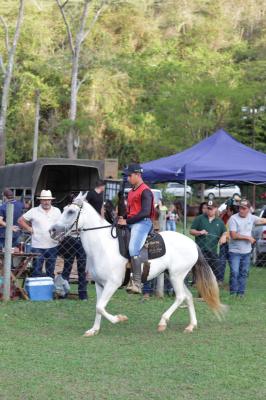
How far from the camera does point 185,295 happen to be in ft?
36.3

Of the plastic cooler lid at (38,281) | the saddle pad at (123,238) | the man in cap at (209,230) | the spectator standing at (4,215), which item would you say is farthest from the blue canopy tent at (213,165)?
the saddle pad at (123,238)

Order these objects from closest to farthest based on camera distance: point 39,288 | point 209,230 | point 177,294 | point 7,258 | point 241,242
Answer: point 177,294
point 7,258
point 39,288
point 241,242
point 209,230

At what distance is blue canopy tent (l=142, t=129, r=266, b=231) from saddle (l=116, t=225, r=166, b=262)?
6.35 metres

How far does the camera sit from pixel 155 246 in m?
10.9

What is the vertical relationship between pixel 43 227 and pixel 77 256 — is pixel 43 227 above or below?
above

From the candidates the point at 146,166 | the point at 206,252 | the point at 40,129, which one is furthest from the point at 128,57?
the point at 206,252

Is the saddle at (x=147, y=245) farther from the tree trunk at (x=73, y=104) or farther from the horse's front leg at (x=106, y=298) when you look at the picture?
the tree trunk at (x=73, y=104)

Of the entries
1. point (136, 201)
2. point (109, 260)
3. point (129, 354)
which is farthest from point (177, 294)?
point (129, 354)

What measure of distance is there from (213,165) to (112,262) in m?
7.31

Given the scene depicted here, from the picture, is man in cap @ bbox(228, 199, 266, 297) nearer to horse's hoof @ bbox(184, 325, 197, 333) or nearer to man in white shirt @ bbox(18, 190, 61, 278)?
man in white shirt @ bbox(18, 190, 61, 278)

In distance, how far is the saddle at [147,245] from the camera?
10766 millimetres

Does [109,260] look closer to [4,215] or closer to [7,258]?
[7,258]

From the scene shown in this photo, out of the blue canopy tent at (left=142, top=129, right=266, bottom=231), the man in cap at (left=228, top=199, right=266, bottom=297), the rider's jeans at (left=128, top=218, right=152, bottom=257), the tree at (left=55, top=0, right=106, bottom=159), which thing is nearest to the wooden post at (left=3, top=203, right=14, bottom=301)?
the rider's jeans at (left=128, top=218, right=152, bottom=257)

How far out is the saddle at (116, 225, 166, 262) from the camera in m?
10.8
